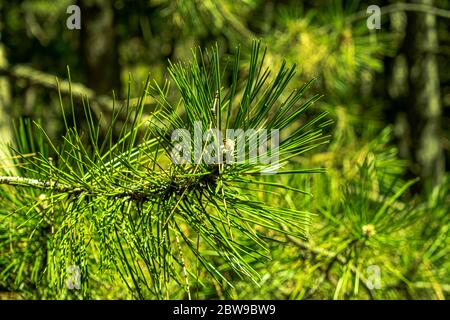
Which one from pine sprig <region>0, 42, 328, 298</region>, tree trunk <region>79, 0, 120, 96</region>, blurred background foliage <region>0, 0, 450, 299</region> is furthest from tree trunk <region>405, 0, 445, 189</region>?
pine sprig <region>0, 42, 328, 298</region>

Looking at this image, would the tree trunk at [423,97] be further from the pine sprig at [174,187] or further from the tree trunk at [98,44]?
the pine sprig at [174,187]

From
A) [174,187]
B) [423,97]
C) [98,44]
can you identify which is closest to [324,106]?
[423,97]

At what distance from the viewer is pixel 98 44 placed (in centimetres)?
180

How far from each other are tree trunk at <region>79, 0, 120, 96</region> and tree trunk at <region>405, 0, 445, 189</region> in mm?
1007

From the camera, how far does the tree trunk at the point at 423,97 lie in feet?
6.42

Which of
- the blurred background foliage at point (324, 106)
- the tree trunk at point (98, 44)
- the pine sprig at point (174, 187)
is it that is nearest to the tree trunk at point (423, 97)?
the blurred background foliage at point (324, 106)

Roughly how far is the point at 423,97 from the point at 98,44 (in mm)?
1080

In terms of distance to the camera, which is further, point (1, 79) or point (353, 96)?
point (353, 96)

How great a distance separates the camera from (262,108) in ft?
1.71

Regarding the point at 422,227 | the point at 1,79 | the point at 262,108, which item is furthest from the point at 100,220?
the point at 1,79

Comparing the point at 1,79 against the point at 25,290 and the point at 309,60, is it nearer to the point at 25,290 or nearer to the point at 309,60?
the point at 309,60

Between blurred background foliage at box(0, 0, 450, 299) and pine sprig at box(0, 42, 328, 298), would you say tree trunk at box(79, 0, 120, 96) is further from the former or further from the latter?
pine sprig at box(0, 42, 328, 298)
